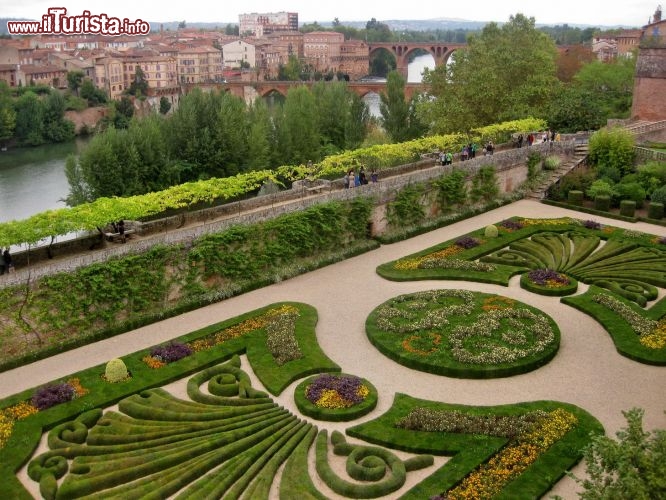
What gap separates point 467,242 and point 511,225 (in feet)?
11.8

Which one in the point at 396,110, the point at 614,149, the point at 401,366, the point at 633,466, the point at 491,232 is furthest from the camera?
the point at 396,110

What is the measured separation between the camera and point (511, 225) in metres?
33.6

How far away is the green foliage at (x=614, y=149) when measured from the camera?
129 ft

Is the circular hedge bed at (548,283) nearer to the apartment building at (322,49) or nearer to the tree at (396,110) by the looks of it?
the tree at (396,110)

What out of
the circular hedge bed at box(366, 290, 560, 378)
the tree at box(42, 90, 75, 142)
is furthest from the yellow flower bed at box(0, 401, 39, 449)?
the tree at box(42, 90, 75, 142)

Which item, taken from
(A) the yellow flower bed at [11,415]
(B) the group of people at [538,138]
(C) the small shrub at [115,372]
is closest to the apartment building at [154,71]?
(B) the group of people at [538,138]

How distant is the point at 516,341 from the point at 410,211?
1260 centimetres

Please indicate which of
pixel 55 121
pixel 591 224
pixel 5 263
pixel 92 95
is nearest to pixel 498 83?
pixel 591 224

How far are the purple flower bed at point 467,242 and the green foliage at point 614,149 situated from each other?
12.9 meters

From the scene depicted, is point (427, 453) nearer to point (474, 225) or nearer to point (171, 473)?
point (171, 473)

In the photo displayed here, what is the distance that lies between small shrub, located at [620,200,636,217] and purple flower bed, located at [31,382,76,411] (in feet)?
92.0

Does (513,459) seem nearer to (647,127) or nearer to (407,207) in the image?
(407,207)

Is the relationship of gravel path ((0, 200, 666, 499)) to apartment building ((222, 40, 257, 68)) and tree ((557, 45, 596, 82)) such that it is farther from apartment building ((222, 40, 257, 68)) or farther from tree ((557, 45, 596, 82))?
apartment building ((222, 40, 257, 68))

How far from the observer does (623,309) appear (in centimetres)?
2441
